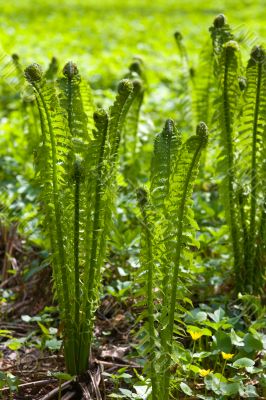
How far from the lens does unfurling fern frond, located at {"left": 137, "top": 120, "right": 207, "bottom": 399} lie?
1.54m

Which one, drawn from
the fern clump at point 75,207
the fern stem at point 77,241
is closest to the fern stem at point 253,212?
the fern clump at point 75,207

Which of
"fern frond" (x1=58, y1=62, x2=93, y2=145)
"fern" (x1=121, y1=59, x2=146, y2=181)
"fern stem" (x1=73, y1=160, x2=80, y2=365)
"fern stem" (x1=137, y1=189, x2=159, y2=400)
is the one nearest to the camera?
"fern stem" (x1=137, y1=189, x2=159, y2=400)

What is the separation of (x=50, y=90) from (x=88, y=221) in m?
0.35

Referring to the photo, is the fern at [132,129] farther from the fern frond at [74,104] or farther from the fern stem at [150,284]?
the fern stem at [150,284]

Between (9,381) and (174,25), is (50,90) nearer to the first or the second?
(9,381)

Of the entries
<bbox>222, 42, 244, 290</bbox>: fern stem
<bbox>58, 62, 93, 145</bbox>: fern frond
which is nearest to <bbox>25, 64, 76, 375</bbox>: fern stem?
<bbox>58, 62, 93, 145</bbox>: fern frond

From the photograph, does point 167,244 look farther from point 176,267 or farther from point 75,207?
point 75,207

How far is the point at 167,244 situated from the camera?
1.59 m

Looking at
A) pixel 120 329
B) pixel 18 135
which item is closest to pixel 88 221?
pixel 120 329

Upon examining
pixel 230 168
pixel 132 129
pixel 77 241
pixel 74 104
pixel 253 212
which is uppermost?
pixel 132 129

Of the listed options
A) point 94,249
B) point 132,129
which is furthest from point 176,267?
point 132,129

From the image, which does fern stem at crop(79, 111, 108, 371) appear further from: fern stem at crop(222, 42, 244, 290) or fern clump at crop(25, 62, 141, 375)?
fern stem at crop(222, 42, 244, 290)

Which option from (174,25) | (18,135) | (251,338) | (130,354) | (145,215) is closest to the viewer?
(145,215)

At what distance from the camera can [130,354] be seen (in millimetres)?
2029
